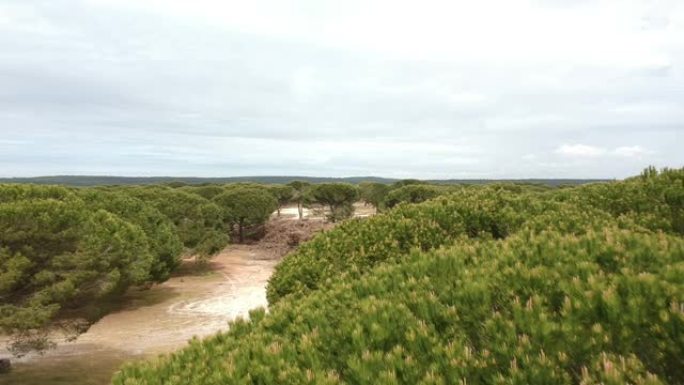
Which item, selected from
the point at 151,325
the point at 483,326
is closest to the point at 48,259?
the point at 151,325

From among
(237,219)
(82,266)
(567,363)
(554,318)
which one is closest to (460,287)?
(554,318)

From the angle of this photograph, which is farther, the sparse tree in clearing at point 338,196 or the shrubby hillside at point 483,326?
the sparse tree in clearing at point 338,196

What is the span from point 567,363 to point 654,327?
0.59 m

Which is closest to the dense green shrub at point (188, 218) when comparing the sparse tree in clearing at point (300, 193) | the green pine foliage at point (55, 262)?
the green pine foliage at point (55, 262)

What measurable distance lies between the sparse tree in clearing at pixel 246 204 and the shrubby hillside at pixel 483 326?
43.4 m

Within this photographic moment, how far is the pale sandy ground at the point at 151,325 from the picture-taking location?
17766 millimetres

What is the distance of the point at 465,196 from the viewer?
10.6 metres

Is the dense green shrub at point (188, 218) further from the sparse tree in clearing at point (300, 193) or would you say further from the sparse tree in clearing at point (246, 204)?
the sparse tree in clearing at point (300, 193)

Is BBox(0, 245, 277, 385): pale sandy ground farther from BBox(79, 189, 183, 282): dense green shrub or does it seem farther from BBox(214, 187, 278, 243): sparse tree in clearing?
BBox(214, 187, 278, 243): sparse tree in clearing

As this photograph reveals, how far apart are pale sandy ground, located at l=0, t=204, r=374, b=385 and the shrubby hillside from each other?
1087cm

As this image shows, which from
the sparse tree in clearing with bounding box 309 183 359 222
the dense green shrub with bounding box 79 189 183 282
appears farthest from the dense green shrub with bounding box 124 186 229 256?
the sparse tree in clearing with bounding box 309 183 359 222

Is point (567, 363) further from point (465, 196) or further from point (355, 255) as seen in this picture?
point (465, 196)

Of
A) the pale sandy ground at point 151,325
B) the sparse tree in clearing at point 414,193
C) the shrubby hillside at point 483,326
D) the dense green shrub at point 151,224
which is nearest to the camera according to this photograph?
the shrubby hillside at point 483,326

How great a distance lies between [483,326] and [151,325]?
2239 centimetres
